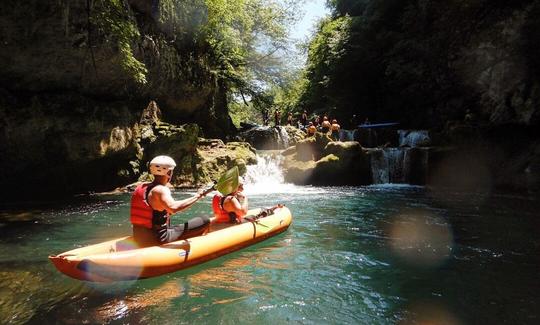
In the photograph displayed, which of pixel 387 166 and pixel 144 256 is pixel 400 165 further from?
pixel 144 256

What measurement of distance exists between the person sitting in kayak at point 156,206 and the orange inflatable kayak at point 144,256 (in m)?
0.17

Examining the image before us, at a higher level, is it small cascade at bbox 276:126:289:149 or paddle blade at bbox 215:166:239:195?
small cascade at bbox 276:126:289:149

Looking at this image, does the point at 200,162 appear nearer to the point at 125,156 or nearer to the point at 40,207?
the point at 125,156

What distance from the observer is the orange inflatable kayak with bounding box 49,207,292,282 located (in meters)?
4.47

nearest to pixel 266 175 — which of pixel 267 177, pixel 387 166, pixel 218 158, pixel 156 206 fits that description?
pixel 267 177

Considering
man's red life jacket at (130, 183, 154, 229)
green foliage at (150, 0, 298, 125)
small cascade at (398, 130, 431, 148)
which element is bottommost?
man's red life jacket at (130, 183, 154, 229)

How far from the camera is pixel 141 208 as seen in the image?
194 inches

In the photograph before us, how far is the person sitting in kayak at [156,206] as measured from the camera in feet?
15.6

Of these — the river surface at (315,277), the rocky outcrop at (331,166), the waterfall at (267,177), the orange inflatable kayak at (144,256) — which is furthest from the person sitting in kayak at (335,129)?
the orange inflatable kayak at (144,256)

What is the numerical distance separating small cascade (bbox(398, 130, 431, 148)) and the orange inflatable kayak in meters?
13.2

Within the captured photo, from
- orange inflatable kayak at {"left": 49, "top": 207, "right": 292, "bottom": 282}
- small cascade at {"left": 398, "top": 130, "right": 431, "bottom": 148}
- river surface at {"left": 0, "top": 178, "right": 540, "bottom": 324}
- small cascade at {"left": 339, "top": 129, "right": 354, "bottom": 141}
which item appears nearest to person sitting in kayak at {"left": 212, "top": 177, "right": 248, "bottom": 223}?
orange inflatable kayak at {"left": 49, "top": 207, "right": 292, "bottom": 282}

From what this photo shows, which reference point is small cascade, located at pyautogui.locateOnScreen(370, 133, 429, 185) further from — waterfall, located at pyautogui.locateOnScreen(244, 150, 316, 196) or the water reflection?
the water reflection

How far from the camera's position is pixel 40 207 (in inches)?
392

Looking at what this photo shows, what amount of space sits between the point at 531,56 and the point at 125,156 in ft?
49.8
